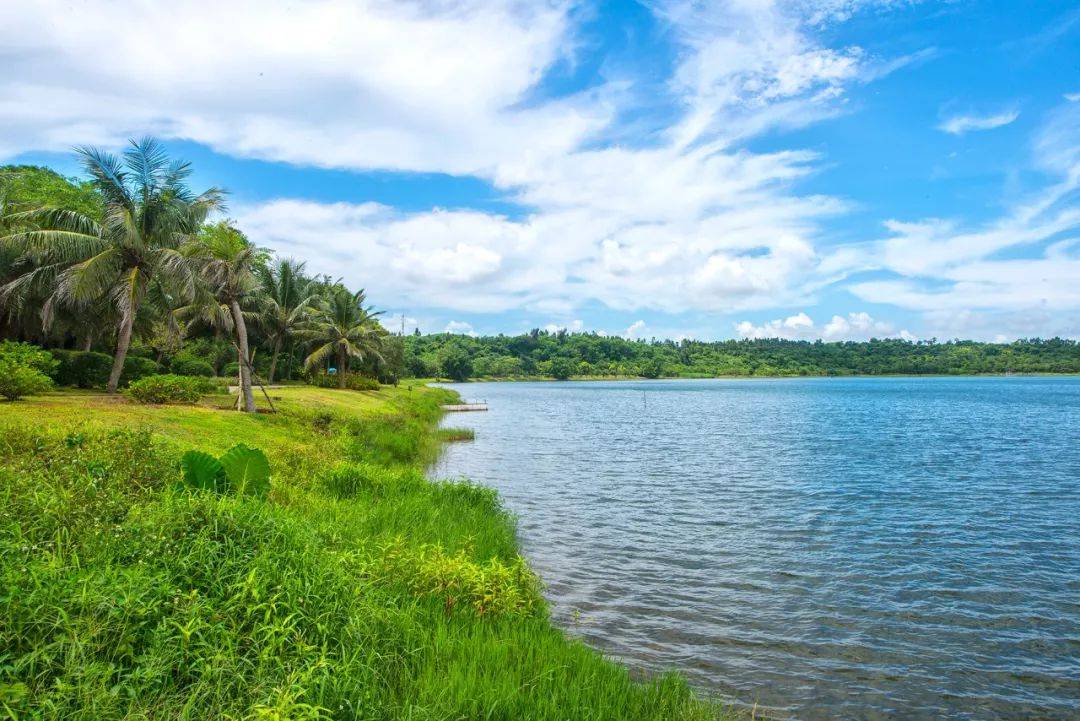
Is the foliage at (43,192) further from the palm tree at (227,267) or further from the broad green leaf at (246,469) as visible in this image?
the broad green leaf at (246,469)

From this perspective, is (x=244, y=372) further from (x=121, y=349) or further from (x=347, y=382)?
(x=347, y=382)

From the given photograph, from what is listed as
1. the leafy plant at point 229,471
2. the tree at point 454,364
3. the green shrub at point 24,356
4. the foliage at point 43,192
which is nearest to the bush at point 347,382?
the foliage at point 43,192

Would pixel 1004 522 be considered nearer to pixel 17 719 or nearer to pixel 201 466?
pixel 201 466

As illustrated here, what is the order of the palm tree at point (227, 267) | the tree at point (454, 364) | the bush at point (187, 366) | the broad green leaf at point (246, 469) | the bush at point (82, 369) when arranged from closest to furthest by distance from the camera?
1. the broad green leaf at point (246, 469)
2. the palm tree at point (227, 267)
3. the bush at point (82, 369)
4. the bush at point (187, 366)
5. the tree at point (454, 364)

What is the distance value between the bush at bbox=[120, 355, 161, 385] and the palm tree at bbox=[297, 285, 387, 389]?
62.6 ft

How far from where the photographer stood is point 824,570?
1265 cm

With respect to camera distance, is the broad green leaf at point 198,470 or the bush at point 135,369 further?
the bush at point 135,369

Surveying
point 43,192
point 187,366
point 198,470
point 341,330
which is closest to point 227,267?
point 187,366

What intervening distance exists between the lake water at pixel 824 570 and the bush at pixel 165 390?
10.4 meters

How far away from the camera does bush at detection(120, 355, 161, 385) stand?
95.7ft

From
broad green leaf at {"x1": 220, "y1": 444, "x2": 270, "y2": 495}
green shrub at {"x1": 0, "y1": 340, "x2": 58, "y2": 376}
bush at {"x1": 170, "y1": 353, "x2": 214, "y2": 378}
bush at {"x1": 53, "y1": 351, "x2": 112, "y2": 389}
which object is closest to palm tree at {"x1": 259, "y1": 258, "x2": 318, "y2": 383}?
bush at {"x1": 170, "y1": 353, "x2": 214, "y2": 378}

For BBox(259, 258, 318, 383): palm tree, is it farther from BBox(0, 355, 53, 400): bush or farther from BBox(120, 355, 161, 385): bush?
BBox(0, 355, 53, 400): bush

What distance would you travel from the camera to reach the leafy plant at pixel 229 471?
928cm

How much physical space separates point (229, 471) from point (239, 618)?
4.70 meters
